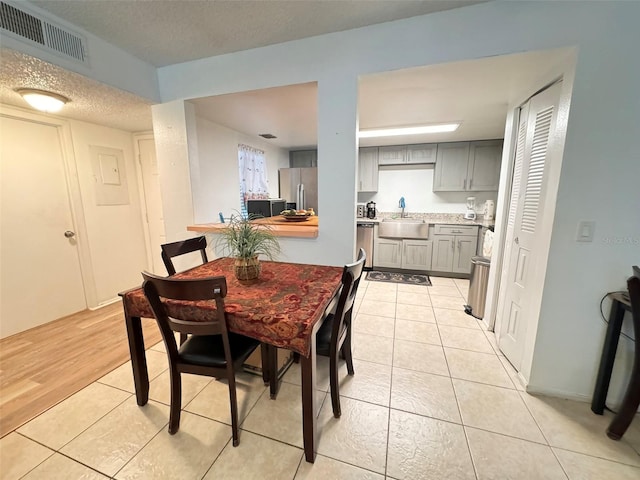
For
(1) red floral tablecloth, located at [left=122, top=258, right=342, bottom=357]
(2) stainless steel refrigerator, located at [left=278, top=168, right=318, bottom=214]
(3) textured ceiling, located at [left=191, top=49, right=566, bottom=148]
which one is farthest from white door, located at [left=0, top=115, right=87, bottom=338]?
(2) stainless steel refrigerator, located at [left=278, top=168, right=318, bottom=214]

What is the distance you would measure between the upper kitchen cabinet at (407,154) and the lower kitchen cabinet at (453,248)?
1226 millimetres

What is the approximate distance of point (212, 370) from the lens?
1321 mm

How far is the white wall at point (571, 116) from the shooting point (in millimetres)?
1380

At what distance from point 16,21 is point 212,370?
2.37m

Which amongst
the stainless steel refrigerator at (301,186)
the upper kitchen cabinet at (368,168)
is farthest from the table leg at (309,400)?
the upper kitchen cabinet at (368,168)

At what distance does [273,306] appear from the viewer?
4.19 ft

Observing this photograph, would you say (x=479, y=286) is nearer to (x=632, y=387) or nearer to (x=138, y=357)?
(x=632, y=387)

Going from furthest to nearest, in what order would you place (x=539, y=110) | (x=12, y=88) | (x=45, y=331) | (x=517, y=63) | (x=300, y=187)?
(x=300, y=187), (x=45, y=331), (x=12, y=88), (x=539, y=110), (x=517, y=63)

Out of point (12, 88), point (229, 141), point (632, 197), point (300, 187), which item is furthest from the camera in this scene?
point (300, 187)

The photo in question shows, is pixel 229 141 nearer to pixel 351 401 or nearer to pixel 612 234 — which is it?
pixel 351 401

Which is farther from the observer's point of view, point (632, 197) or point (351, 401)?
point (351, 401)

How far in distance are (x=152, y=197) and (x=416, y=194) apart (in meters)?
4.26

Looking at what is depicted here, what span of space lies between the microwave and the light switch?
121 inches

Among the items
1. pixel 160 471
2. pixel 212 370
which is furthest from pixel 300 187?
pixel 160 471
